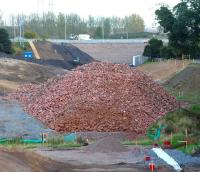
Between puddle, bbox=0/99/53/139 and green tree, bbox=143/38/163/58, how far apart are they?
5122 cm

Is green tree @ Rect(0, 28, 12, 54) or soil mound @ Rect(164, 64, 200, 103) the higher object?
green tree @ Rect(0, 28, 12, 54)

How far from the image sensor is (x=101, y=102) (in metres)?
32.3

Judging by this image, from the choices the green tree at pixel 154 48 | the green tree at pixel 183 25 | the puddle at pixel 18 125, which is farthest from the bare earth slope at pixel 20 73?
the green tree at pixel 154 48

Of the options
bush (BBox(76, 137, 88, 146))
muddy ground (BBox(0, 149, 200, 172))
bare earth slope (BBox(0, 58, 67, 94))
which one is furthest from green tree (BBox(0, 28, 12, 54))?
muddy ground (BBox(0, 149, 200, 172))

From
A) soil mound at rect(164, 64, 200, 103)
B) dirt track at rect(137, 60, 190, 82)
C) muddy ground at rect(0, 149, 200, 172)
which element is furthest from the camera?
dirt track at rect(137, 60, 190, 82)

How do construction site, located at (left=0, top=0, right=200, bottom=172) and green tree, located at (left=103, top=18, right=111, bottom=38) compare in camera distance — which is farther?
green tree, located at (left=103, top=18, right=111, bottom=38)

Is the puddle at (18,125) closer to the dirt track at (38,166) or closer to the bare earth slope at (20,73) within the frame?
the dirt track at (38,166)

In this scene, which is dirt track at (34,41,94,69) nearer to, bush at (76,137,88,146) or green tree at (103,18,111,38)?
bush at (76,137,88,146)

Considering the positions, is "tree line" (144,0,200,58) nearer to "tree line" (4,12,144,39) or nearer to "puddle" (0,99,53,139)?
"puddle" (0,99,53,139)

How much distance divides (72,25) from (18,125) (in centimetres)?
13662

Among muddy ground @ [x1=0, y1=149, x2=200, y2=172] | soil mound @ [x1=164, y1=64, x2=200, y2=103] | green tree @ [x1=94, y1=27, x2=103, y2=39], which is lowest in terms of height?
soil mound @ [x1=164, y1=64, x2=200, y2=103]

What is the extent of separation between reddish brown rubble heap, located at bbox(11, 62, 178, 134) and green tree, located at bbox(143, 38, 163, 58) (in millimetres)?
47226

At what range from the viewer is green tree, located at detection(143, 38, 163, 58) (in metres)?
87.2

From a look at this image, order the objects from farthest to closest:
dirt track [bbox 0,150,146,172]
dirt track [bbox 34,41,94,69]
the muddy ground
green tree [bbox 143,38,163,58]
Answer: dirt track [bbox 34,41,94,69] < green tree [bbox 143,38,163,58] < the muddy ground < dirt track [bbox 0,150,146,172]
